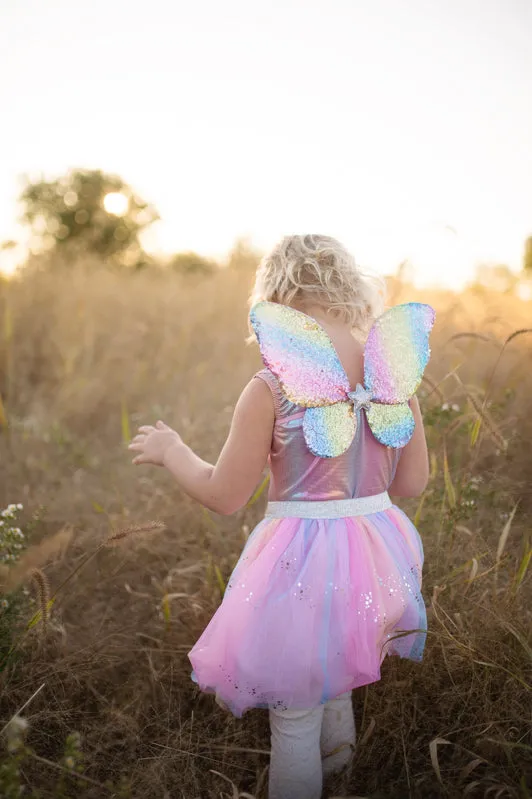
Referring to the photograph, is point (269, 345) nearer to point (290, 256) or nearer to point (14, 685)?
point (290, 256)

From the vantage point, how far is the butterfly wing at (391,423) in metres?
1.51

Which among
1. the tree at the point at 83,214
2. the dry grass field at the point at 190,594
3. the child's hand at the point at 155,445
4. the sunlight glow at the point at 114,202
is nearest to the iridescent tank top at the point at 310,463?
the child's hand at the point at 155,445

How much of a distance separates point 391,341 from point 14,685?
58.9 inches

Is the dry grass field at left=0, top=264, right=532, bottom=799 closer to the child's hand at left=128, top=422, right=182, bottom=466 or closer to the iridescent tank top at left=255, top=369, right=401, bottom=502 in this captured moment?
the child's hand at left=128, top=422, right=182, bottom=466

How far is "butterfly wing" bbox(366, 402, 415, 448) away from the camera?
1515 millimetres

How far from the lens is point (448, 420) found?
2457mm

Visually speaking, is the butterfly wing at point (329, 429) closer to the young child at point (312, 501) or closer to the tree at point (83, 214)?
the young child at point (312, 501)

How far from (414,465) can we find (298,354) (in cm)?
53

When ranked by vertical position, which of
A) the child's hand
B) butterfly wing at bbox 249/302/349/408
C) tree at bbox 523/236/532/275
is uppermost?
tree at bbox 523/236/532/275

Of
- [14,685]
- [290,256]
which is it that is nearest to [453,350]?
[290,256]

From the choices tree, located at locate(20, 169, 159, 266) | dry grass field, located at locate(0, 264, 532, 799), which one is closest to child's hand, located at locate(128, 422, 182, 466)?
dry grass field, located at locate(0, 264, 532, 799)

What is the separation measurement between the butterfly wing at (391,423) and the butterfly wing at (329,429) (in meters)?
0.07

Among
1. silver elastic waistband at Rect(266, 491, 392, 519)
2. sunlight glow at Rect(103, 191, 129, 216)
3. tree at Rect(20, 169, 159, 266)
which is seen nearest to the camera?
silver elastic waistband at Rect(266, 491, 392, 519)

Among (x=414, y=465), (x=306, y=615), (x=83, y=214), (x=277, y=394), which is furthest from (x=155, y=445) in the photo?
(x=83, y=214)
